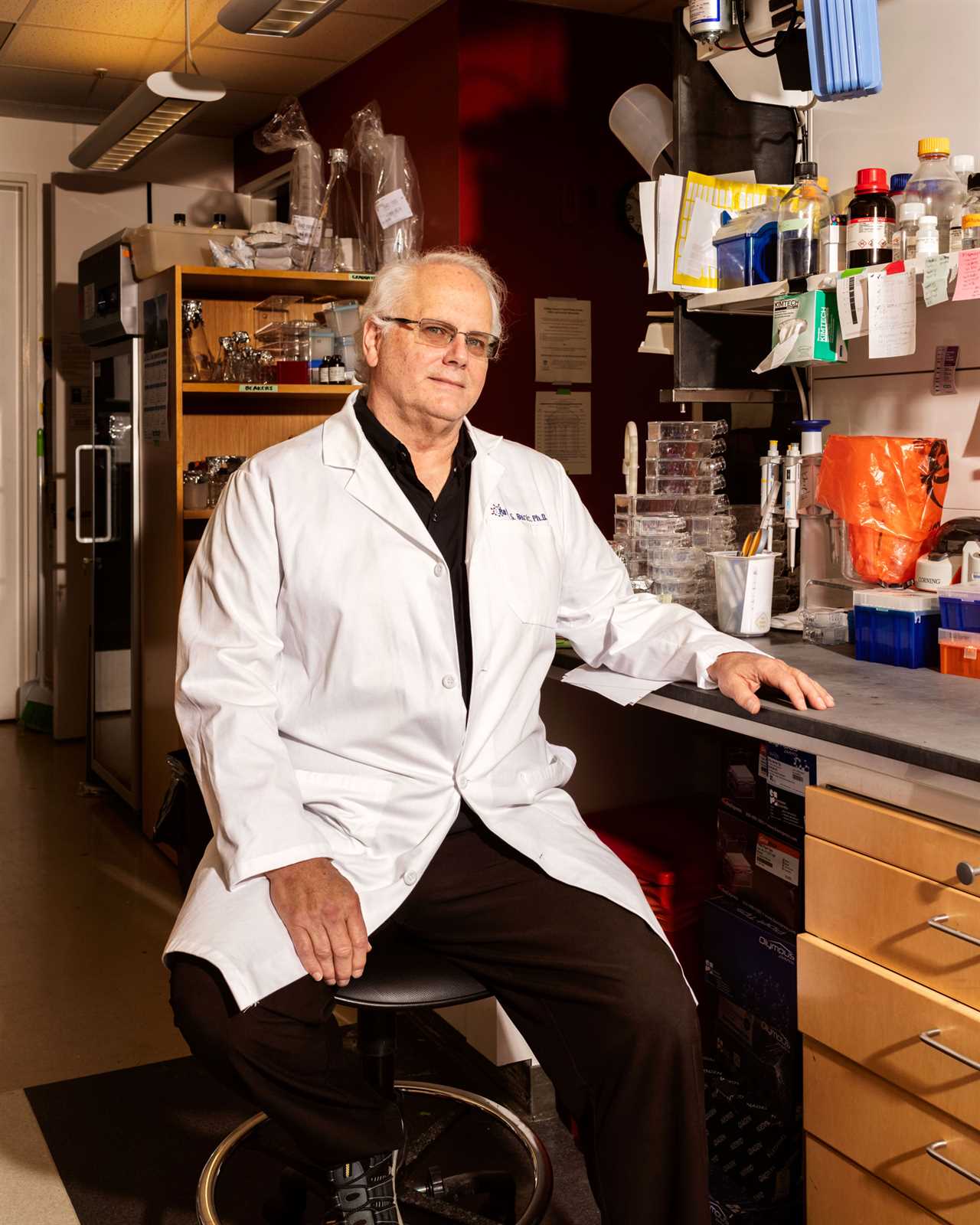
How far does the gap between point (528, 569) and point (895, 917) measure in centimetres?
77

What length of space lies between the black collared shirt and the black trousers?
0.38 metres

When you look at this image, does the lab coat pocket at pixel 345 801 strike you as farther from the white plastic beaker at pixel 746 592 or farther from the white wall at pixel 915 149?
the white wall at pixel 915 149

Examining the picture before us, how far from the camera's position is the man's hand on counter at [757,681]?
179 centimetres

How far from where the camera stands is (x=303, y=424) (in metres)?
4.23

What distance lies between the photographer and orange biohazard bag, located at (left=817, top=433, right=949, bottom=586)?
225 cm

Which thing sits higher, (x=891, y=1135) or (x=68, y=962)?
(x=891, y=1135)

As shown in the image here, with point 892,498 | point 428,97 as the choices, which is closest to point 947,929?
point 892,498

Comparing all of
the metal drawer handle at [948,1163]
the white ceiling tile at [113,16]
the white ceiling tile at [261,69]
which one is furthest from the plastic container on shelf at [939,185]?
the white ceiling tile at [261,69]

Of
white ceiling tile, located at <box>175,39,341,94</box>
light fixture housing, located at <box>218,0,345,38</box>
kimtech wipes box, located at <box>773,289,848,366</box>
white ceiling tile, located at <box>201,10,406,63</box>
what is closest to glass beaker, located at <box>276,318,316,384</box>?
light fixture housing, located at <box>218,0,345,38</box>

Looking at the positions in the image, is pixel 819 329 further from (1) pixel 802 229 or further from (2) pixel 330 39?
(2) pixel 330 39

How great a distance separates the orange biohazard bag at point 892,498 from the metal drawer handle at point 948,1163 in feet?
3.31

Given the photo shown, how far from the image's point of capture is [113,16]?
4.23 metres

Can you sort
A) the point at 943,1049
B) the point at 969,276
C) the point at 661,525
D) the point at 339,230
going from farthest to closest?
the point at 339,230 < the point at 661,525 < the point at 969,276 < the point at 943,1049

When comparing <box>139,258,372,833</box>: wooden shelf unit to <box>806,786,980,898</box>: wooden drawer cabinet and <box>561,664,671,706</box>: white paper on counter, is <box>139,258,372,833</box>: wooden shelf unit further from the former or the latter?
<box>806,786,980,898</box>: wooden drawer cabinet
